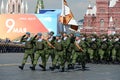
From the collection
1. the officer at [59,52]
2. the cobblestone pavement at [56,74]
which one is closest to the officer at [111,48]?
the cobblestone pavement at [56,74]

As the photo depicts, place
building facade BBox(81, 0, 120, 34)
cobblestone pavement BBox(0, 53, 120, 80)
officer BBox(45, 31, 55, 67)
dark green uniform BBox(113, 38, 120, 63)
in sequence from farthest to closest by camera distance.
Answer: building facade BBox(81, 0, 120, 34)
dark green uniform BBox(113, 38, 120, 63)
officer BBox(45, 31, 55, 67)
cobblestone pavement BBox(0, 53, 120, 80)

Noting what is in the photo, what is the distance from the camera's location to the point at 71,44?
1981 cm

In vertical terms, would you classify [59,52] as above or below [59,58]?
above

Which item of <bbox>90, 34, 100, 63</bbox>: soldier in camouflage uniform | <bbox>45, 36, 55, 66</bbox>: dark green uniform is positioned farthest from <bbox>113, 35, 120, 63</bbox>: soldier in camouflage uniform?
<bbox>45, 36, 55, 66</bbox>: dark green uniform

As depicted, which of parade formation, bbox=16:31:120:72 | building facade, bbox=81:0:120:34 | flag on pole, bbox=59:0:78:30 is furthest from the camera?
building facade, bbox=81:0:120:34

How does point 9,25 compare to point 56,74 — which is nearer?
point 56,74

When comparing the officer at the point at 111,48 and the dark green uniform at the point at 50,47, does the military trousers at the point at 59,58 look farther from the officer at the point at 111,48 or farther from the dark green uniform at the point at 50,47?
the officer at the point at 111,48

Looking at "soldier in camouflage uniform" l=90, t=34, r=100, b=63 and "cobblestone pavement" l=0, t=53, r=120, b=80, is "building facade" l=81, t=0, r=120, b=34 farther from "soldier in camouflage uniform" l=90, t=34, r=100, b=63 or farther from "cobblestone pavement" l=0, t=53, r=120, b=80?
"cobblestone pavement" l=0, t=53, r=120, b=80

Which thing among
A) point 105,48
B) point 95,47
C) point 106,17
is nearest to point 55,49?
point 95,47

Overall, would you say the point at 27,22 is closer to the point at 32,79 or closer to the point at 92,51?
the point at 92,51

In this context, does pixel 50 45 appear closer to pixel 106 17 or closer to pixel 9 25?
pixel 9 25

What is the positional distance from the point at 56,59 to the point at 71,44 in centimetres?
101

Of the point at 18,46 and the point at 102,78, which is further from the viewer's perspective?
the point at 18,46

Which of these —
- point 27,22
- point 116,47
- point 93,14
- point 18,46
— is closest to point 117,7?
point 93,14
